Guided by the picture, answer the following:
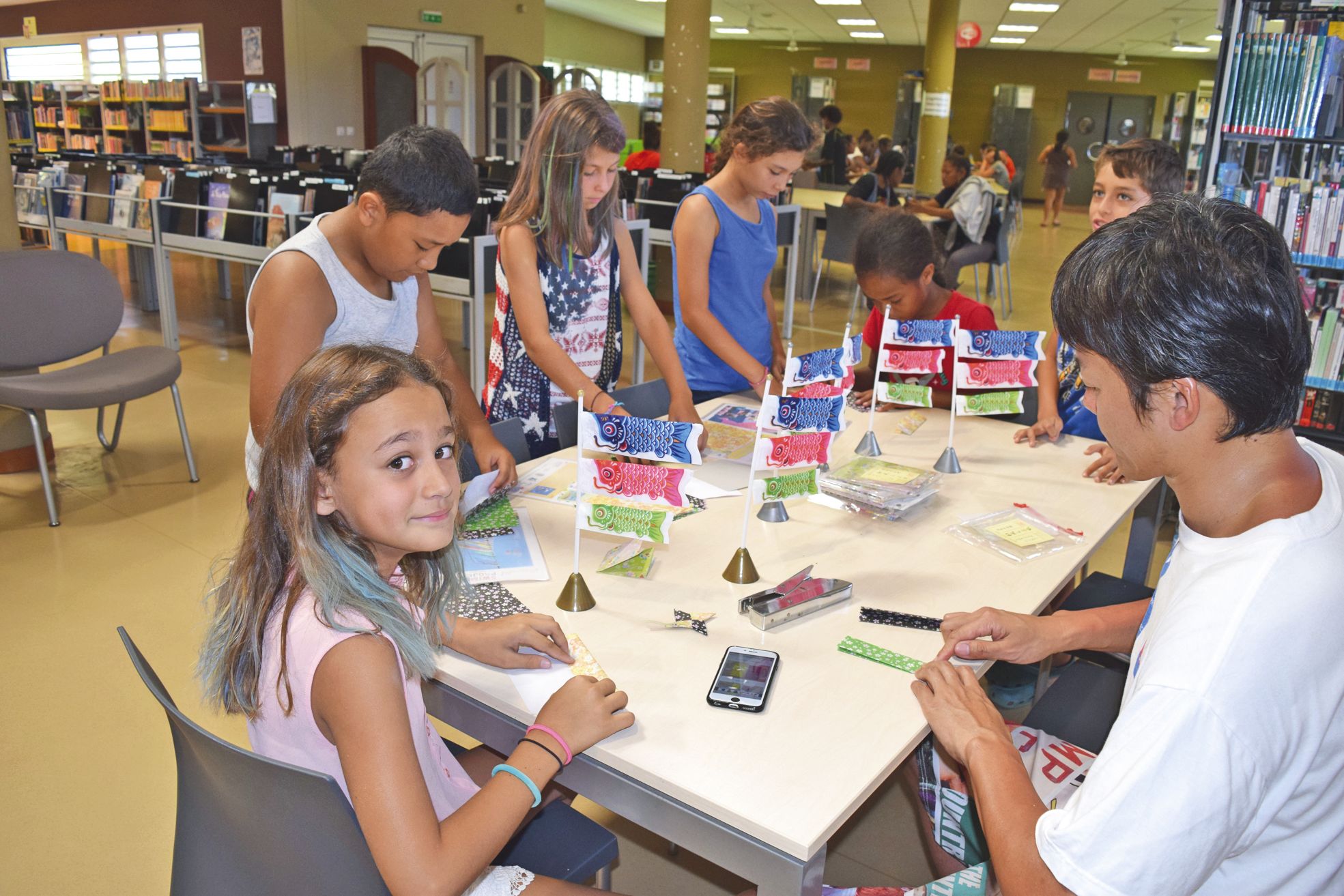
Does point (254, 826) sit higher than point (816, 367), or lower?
lower

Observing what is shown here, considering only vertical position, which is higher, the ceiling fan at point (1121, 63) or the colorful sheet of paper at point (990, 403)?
the ceiling fan at point (1121, 63)

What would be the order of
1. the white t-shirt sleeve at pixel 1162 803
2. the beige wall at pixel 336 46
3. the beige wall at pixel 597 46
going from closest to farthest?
the white t-shirt sleeve at pixel 1162 803 < the beige wall at pixel 336 46 < the beige wall at pixel 597 46

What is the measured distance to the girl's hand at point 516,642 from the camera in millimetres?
1418

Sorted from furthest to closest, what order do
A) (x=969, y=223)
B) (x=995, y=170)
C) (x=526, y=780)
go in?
(x=995, y=170)
(x=969, y=223)
(x=526, y=780)

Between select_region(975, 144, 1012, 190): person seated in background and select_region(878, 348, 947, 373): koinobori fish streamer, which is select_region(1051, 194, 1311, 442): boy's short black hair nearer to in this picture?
select_region(878, 348, 947, 373): koinobori fish streamer

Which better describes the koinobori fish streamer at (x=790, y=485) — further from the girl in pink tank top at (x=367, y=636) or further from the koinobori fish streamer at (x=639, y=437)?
the girl in pink tank top at (x=367, y=636)

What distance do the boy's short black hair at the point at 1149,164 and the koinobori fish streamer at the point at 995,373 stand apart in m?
0.64

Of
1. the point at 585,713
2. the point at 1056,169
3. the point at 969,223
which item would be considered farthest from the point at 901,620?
the point at 1056,169

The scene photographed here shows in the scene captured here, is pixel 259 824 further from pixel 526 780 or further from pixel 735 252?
pixel 735 252

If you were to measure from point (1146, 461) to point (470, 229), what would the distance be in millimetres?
4586

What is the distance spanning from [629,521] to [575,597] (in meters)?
0.15

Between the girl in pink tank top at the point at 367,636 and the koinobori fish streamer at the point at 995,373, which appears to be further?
the koinobori fish streamer at the point at 995,373

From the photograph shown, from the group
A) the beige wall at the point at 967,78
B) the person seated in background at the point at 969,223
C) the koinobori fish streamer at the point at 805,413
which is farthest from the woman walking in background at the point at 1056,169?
the koinobori fish streamer at the point at 805,413

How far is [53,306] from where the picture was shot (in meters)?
3.89
